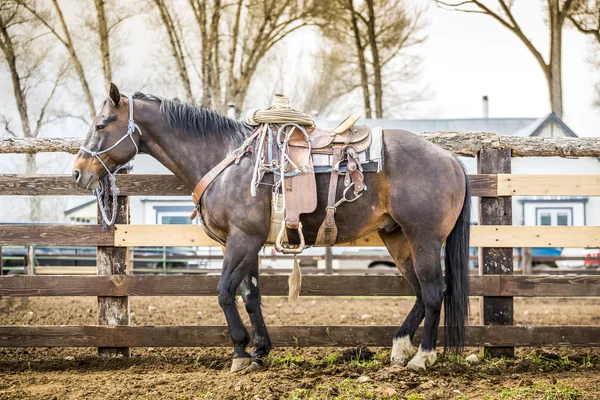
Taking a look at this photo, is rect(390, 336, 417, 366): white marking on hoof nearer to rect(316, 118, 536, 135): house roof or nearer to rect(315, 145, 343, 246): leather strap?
rect(315, 145, 343, 246): leather strap

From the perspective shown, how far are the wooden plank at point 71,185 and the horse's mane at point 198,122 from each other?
60 centimetres

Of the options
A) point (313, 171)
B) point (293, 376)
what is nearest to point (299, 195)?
point (313, 171)

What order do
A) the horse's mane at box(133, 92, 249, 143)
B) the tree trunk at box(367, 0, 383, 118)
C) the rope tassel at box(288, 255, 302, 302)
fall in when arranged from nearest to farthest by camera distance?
1. the rope tassel at box(288, 255, 302, 302)
2. the horse's mane at box(133, 92, 249, 143)
3. the tree trunk at box(367, 0, 383, 118)

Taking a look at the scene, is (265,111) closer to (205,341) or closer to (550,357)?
(205,341)

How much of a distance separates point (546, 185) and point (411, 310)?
163 centimetres

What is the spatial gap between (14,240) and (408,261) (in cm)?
342

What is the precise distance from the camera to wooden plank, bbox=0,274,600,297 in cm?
525

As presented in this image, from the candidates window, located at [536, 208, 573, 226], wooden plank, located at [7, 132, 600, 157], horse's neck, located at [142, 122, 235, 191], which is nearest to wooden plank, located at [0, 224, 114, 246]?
wooden plank, located at [7, 132, 600, 157]

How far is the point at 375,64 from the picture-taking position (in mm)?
23031

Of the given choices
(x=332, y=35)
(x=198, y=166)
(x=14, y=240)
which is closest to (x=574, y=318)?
(x=198, y=166)

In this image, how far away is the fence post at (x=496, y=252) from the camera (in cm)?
531

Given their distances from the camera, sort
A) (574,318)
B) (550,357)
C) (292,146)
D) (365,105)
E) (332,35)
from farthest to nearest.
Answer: (365,105)
(332,35)
(574,318)
(550,357)
(292,146)

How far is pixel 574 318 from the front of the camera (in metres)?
8.78

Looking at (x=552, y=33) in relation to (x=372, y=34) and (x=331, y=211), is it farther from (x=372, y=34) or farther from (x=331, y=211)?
(x=331, y=211)
